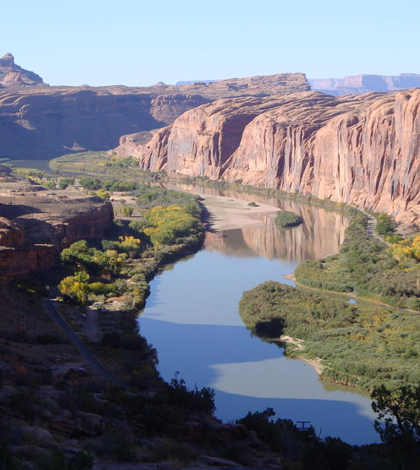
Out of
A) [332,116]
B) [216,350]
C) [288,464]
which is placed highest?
[332,116]

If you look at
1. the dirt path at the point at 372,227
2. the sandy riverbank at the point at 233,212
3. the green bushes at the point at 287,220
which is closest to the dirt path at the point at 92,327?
the dirt path at the point at 372,227

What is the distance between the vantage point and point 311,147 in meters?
81.5

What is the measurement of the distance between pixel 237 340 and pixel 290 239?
26.5 meters

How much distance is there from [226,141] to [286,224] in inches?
1386

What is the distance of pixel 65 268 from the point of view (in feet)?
134

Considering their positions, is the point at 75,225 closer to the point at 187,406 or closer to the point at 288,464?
the point at 187,406

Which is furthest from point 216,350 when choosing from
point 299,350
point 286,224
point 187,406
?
point 286,224

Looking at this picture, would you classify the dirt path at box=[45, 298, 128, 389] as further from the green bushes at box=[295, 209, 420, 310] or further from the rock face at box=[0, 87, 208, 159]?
the rock face at box=[0, 87, 208, 159]

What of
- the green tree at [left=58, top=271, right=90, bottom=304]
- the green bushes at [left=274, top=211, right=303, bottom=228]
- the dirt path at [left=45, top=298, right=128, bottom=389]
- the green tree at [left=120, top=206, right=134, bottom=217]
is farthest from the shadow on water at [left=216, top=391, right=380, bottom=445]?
the green tree at [left=120, top=206, right=134, bottom=217]

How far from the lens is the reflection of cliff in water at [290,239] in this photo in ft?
175

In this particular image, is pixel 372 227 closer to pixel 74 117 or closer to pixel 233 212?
pixel 233 212

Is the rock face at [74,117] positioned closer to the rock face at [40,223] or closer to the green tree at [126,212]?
the green tree at [126,212]

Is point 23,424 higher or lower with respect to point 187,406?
higher

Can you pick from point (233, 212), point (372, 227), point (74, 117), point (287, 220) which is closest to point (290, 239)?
point (372, 227)
